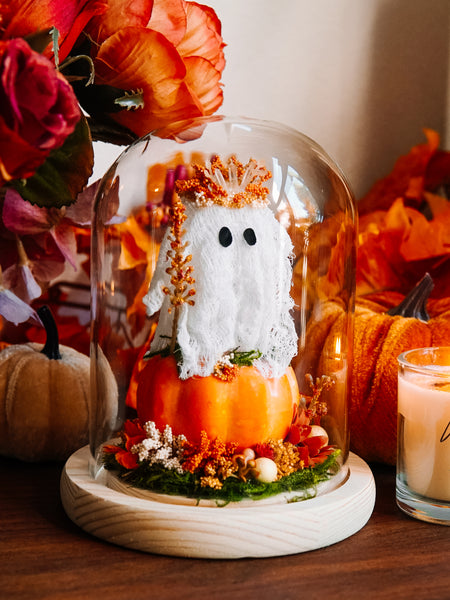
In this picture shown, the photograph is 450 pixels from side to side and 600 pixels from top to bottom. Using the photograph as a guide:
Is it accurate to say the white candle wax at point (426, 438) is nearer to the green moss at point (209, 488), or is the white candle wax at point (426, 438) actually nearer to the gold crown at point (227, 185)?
the green moss at point (209, 488)

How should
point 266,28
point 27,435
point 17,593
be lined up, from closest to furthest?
point 17,593 → point 27,435 → point 266,28

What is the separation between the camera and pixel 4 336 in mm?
787

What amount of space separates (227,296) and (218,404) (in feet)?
0.27

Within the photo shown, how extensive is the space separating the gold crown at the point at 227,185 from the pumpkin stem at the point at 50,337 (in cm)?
21

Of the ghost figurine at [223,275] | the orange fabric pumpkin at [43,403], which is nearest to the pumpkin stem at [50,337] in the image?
the orange fabric pumpkin at [43,403]

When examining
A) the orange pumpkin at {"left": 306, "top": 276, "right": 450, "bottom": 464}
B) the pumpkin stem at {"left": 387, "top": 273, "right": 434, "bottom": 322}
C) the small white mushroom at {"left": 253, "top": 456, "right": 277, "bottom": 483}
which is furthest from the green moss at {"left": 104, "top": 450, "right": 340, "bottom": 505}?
the pumpkin stem at {"left": 387, "top": 273, "right": 434, "bottom": 322}

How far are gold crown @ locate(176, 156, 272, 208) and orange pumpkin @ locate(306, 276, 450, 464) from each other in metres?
0.14

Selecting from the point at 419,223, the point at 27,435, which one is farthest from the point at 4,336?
the point at 419,223

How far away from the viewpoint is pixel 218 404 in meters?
0.53

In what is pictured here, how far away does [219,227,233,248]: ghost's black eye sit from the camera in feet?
1.79

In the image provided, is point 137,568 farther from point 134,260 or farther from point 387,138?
point 387,138

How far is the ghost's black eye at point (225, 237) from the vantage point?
0.55 meters

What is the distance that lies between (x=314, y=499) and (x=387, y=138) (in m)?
0.64

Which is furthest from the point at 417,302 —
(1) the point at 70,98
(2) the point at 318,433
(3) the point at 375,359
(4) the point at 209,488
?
(1) the point at 70,98
